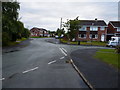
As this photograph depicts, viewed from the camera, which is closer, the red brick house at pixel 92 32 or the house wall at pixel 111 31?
the house wall at pixel 111 31

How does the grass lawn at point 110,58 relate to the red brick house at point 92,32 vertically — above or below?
below

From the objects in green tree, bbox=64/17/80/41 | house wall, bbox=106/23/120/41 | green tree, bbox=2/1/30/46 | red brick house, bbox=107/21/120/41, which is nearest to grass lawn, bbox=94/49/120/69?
green tree, bbox=2/1/30/46

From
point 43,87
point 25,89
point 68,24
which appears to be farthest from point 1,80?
point 68,24

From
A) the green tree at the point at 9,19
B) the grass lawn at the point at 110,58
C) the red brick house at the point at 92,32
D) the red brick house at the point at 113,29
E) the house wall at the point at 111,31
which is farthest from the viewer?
the red brick house at the point at 92,32

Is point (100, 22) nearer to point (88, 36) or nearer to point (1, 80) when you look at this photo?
point (88, 36)

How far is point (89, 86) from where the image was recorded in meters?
5.80

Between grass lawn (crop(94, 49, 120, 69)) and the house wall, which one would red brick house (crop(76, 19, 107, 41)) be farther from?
grass lawn (crop(94, 49, 120, 69))

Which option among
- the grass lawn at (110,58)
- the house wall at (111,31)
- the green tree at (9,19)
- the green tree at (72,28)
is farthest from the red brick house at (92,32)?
the grass lawn at (110,58)

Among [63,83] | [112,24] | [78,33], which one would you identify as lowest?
[63,83]

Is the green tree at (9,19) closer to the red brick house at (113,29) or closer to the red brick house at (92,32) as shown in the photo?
the red brick house at (92,32)

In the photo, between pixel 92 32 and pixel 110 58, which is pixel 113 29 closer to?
pixel 92 32

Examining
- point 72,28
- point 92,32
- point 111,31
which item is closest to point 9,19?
point 72,28

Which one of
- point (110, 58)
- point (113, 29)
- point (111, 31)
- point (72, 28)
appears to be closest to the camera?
point (110, 58)

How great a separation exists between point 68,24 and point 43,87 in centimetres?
3864
